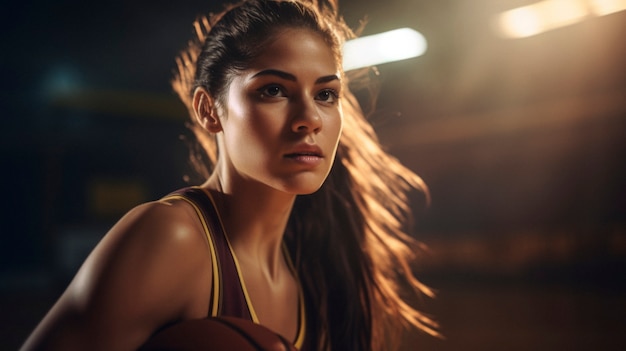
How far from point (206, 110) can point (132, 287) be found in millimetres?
369

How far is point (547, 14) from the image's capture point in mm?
5031

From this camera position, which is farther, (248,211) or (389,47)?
(389,47)

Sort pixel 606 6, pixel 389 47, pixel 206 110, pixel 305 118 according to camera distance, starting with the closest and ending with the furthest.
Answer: pixel 305 118
pixel 206 110
pixel 606 6
pixel 389 47

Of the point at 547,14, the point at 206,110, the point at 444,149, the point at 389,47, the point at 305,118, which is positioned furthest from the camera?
the point at 444,149

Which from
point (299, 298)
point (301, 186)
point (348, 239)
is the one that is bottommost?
point (299, 298)

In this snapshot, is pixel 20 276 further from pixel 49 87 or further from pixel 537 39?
pixel 537 39

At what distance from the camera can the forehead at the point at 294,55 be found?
104cm

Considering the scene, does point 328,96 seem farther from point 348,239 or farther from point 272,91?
point 348,239

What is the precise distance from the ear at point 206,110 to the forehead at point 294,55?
118mm

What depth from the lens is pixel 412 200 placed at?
677 cm

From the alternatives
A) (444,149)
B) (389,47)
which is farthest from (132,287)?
(444,149)

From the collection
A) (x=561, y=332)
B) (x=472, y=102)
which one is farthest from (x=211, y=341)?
(x=472, y=102)

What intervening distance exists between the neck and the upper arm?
15 cm

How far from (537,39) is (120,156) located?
4824 millimetres
